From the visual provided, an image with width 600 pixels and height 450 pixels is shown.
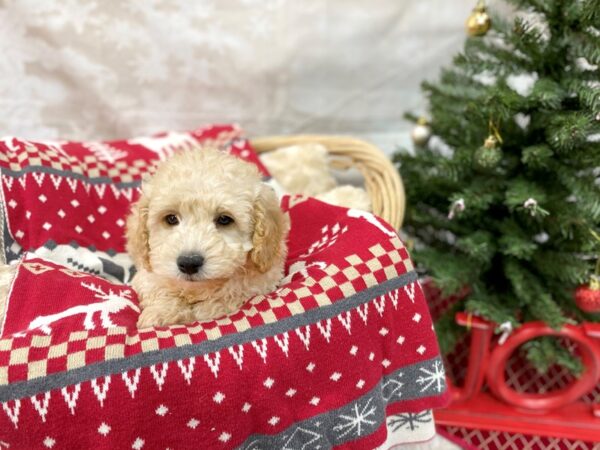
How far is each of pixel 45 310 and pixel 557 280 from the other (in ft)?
5.46

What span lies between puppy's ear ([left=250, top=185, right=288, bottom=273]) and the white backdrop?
1207 mm

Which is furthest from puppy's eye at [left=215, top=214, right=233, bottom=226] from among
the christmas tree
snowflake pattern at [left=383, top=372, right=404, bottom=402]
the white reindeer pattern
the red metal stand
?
the red metal stand

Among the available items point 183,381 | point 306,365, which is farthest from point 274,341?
point 183,381

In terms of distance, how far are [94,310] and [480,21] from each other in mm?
1508

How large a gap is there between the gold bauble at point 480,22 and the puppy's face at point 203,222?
3.13 ft

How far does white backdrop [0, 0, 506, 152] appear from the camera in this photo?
2160 mm

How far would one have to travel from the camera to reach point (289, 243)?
5.65 feet

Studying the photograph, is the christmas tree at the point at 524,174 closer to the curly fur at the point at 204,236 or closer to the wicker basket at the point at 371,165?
the wicker basket at the point at 371,165

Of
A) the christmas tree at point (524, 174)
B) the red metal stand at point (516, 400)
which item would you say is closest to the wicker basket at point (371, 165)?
the christmas tree at point (524, 174)

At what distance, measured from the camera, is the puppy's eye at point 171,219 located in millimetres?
1331

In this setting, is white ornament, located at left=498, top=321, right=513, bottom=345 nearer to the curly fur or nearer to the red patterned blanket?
the red patterned blanket

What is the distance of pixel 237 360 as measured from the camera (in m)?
1.16

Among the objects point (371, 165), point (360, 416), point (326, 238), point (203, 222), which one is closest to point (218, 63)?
point (371, 165)

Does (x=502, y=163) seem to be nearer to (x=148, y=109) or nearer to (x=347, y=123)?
(x=347, y=123)
